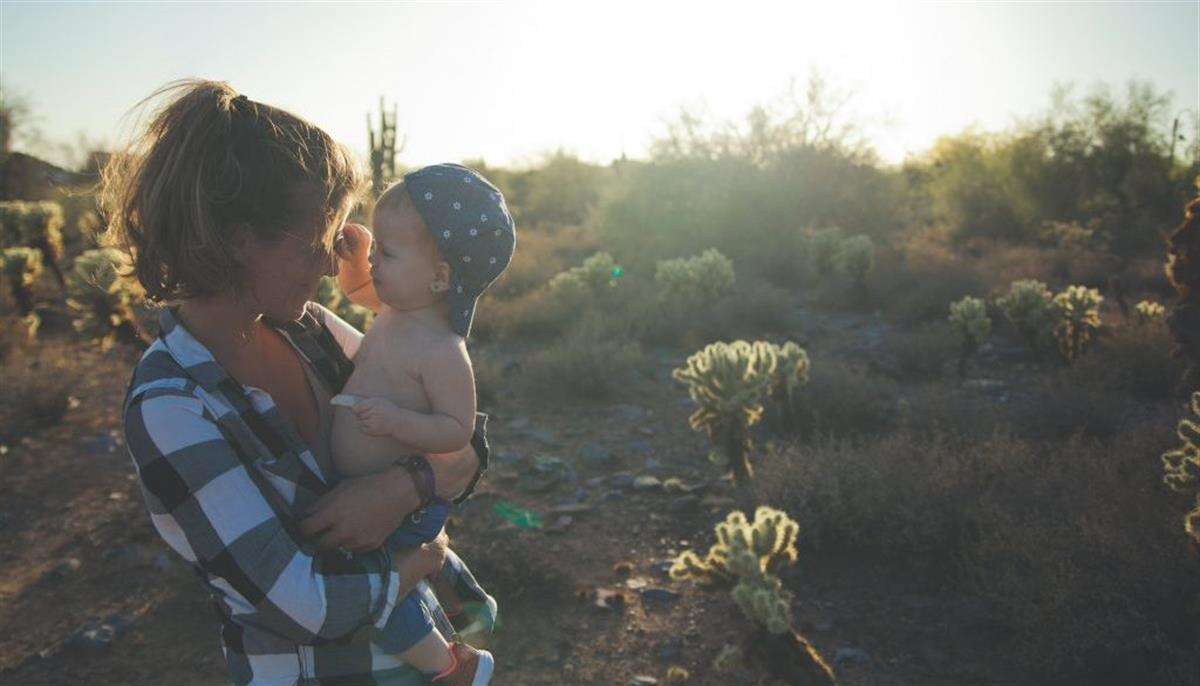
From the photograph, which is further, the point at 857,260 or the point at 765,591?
the point at 857,260

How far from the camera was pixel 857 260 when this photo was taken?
48.0ft

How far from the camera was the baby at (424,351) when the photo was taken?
75.0 inches

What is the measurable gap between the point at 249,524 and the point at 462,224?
90 cm

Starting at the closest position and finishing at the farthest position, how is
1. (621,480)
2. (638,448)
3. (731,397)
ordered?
(731,397), (621,480), (638,448)

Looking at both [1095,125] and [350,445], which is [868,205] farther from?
[350,445]

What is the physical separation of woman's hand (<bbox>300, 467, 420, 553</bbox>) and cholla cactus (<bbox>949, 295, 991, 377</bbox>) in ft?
32.6

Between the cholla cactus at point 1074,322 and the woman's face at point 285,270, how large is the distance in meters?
10.6

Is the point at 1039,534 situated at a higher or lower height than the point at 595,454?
higher

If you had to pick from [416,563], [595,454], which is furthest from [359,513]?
[595,454]

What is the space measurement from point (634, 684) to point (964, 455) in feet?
11.7

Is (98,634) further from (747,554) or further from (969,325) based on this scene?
(969,325)

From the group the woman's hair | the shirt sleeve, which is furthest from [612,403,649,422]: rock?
the shirt sleeve

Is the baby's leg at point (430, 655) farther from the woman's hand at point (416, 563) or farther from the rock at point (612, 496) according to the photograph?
the rock at point (612, 496)

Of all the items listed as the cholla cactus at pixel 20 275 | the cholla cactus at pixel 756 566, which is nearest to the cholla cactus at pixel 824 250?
the cholla cactus at pixel 756 566
